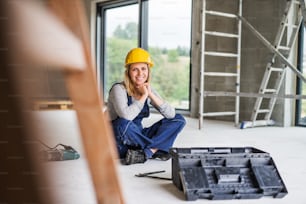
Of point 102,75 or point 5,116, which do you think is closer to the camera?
point 5,116

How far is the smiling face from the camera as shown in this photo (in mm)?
3020

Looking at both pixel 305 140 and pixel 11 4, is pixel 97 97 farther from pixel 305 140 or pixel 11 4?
pixel 305 140

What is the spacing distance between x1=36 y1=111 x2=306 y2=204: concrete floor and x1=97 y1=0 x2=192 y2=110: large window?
2138 millimetres

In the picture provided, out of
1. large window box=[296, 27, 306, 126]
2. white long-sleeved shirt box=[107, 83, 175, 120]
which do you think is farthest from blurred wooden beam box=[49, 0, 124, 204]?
large window box=[296, 27, 306, 126]

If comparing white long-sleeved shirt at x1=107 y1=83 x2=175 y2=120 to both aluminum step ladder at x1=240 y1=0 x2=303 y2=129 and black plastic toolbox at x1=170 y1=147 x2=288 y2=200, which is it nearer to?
black plastic toolbox at x1=170 y1=147 x2=288 y2=200

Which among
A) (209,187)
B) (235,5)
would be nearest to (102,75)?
(235,5)

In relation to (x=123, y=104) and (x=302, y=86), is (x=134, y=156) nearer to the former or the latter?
(x=123, y=104)

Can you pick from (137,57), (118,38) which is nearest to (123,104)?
(137,57)

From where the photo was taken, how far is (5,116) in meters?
0.51

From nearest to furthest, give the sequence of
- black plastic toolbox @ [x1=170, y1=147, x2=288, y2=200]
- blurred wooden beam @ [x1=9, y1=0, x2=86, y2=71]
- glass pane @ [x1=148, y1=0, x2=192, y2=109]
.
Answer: blurred wooden beam @ [x1=9, y1=0, x2=86, y2=71]
black plastic toolbox @ [x1=170, y1=147, x2=288, y2=200]
glass pane @ [x1=148, y1=0, x2=192, y2=109]

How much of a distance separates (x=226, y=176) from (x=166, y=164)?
845mm

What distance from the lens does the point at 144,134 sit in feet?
10.7

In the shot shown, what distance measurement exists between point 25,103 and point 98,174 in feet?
0.55

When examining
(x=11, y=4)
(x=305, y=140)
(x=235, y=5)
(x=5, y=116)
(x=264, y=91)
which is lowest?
(x=305, y=140)
